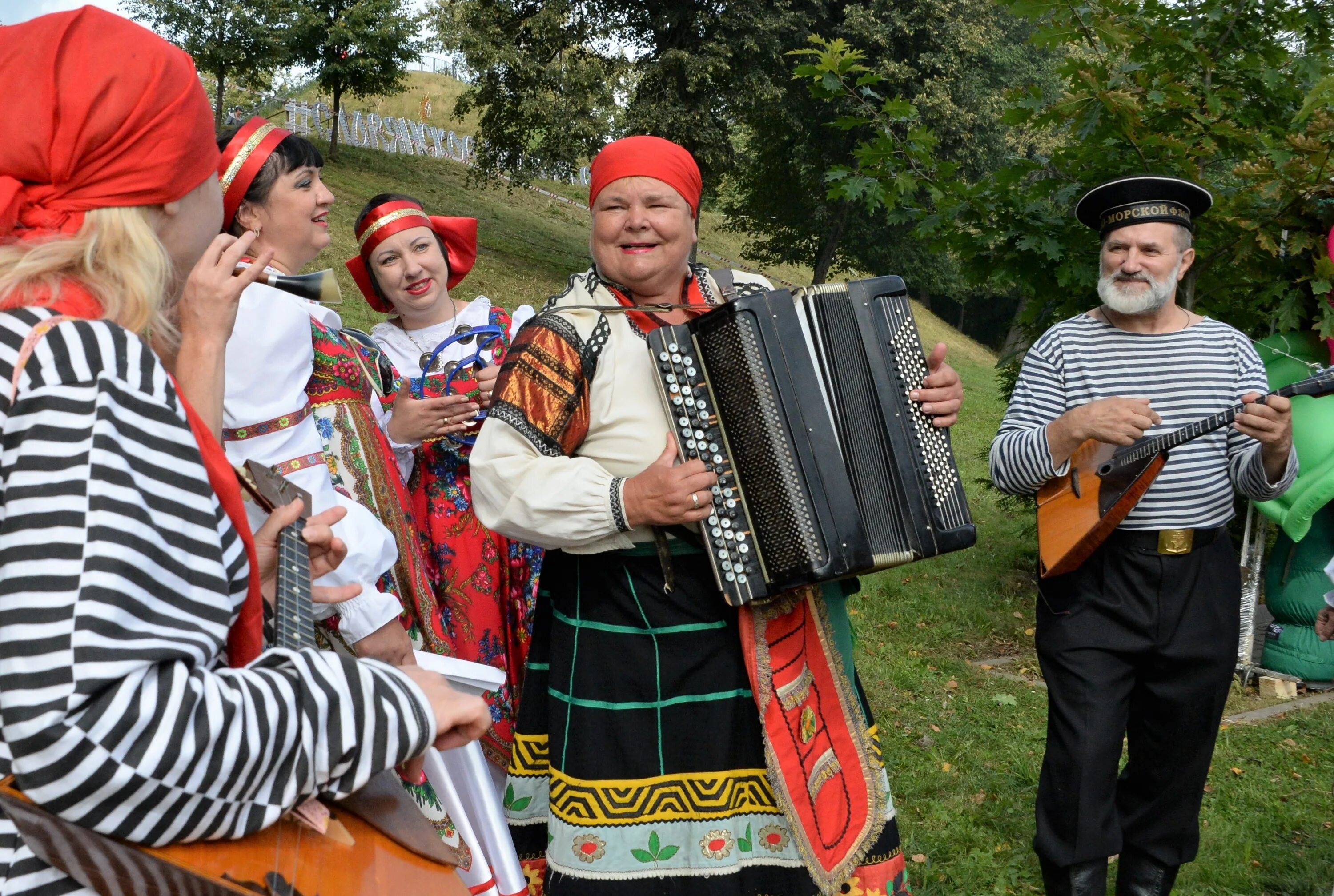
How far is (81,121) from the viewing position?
4.35 ft

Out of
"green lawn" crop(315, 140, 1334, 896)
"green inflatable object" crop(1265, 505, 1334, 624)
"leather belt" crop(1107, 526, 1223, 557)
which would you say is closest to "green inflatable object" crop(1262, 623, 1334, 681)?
"green inflatable object" crop(1265, 505, 1334, 624)

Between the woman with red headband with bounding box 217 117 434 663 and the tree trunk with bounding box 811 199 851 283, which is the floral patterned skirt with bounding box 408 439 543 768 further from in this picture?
the tree trunk with bounding box 811 199 851 283

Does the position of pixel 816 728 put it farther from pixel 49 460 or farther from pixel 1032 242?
pixel 1032 242

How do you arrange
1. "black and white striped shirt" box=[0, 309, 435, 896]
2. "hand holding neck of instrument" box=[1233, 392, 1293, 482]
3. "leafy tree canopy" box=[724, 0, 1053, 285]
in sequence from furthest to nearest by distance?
"leafy tree canopy" box=[724, 0, 1053, 285]
"hand holding neck of instrument" box=[1233, 392, 1293, 482]
"black and white striped shirt" box=[0, 309, 435, 896]

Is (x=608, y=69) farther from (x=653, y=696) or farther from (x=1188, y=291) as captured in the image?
(x=653, y=696)

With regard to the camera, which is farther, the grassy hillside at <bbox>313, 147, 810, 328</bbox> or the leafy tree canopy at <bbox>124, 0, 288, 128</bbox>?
the leafy tree canopy at <bbox>124, 0, 288, 128</bbox>

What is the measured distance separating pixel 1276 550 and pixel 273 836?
5460 millimetres

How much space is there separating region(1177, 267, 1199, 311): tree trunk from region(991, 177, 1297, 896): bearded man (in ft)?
4.68

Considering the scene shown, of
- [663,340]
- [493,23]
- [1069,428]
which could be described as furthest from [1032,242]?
[493,23]

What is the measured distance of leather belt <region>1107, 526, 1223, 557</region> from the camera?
11.0 feet

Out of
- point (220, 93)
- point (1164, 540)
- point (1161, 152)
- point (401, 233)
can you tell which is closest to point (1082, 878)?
point (1164, 540)

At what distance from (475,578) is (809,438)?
1.43m

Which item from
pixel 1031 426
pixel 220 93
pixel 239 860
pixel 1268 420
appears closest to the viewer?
pixel 239 860

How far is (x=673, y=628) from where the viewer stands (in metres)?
2.69
